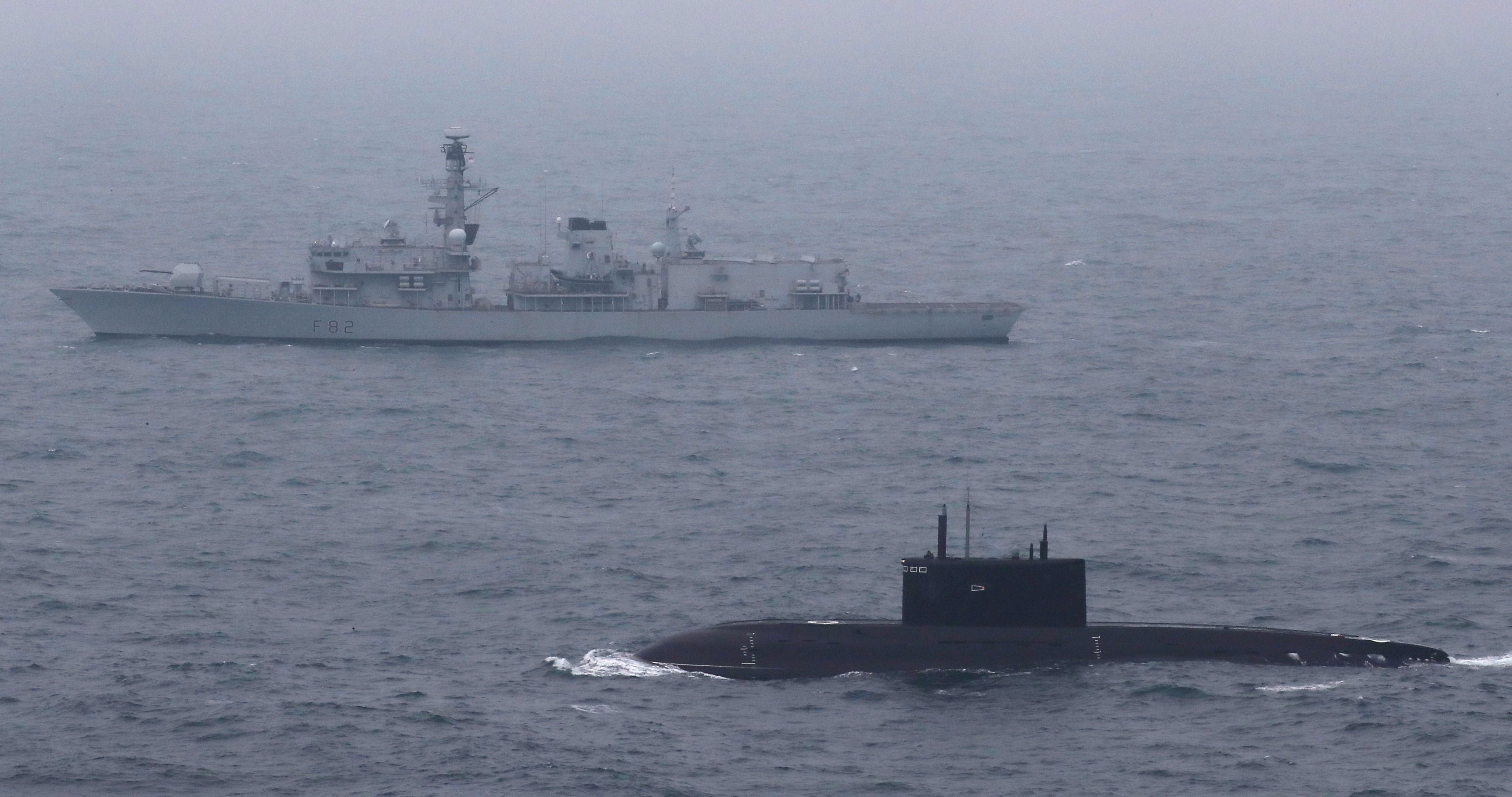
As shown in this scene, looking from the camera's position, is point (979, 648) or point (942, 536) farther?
point (979, 648)

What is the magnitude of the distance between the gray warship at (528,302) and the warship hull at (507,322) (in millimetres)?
66

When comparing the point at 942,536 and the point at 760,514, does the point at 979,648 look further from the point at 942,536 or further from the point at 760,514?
the point at 760,514

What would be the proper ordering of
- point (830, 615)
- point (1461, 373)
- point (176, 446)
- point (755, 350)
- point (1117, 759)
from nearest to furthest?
1. point (1117, 759)
2. point (830, 615)
3. point (176, 446)
4. point (1461, 373)
5. point (755, 350)

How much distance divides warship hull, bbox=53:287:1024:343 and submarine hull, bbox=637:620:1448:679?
49.6 meters

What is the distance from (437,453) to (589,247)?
1154 inches

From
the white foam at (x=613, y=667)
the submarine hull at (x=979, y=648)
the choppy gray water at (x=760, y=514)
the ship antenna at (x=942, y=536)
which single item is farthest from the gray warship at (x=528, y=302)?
the white foam at (x=613, y=667)

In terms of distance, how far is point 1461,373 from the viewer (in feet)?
287

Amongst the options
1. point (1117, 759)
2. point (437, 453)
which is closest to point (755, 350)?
point (437, 453)

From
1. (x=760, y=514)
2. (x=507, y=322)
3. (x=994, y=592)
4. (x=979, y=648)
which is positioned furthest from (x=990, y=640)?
(x=507, y=322)

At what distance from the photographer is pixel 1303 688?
160ft

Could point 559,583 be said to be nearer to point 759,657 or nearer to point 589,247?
point 759,657

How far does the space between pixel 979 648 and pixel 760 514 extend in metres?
18.5

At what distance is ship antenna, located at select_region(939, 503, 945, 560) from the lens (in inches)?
1916

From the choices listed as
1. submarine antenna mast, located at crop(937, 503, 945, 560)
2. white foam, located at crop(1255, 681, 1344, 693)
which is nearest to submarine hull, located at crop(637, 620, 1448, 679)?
white foam, located at crop(1255, 681, 1344, 693)
